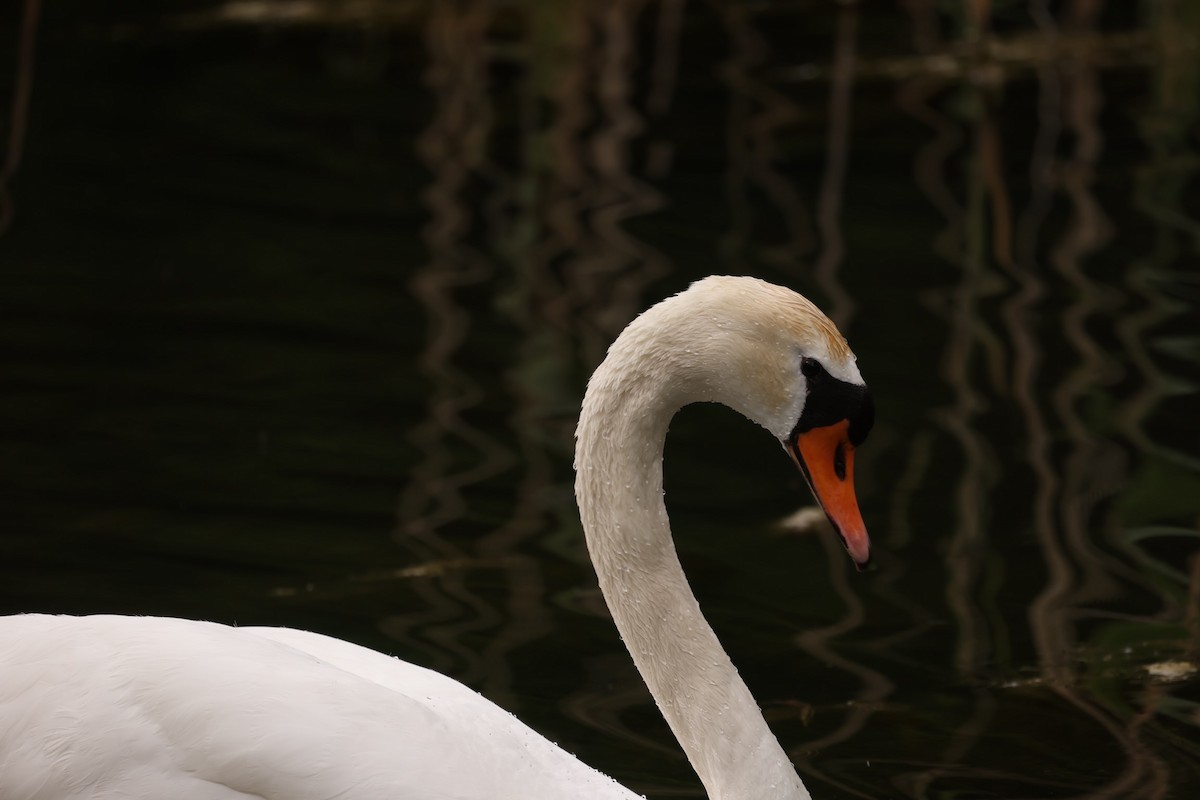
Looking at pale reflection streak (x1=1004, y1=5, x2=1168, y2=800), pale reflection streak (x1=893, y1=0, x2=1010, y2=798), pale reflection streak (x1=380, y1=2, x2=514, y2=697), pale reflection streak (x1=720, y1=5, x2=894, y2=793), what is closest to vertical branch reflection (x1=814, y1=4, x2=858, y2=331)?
pale reflection streak (x1=720, y1=5, x2=894, y2=793)

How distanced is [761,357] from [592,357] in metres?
3.84

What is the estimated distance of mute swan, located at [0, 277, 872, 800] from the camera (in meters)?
3.54

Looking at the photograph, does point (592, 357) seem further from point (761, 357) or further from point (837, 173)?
point (761, 357)

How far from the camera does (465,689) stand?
3.96 m

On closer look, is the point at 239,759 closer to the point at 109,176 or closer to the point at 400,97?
the point at 109,176

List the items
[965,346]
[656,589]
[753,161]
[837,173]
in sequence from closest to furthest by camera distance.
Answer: [656,589]
[965,346]
[837,173]
[753,161]

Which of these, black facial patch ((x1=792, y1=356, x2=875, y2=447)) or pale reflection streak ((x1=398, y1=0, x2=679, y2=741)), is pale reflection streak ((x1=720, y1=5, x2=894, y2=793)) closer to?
pale reflection streak ((x1=398, y1=0, x2=679, y2=741))

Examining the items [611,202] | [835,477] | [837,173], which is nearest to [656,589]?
[835,477]

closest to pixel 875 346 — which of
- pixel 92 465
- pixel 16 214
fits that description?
pixel 92 465

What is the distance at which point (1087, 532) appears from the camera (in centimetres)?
632

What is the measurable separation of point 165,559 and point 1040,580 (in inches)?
98.2

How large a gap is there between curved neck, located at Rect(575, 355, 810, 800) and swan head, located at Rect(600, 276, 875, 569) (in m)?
0.04

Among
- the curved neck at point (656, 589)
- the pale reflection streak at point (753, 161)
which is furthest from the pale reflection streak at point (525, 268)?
the curved neck at point (656, 589)

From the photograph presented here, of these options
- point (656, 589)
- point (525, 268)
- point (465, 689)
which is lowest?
point (525, 268)
